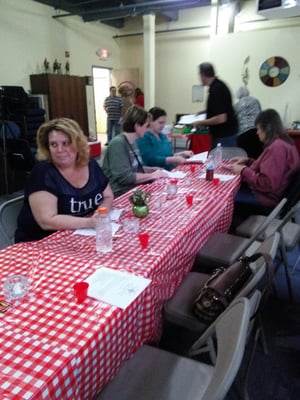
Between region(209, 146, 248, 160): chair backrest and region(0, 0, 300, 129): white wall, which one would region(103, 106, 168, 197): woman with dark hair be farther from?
region(0, 0, 300, 129): white wall

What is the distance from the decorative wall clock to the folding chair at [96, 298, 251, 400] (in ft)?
20.9

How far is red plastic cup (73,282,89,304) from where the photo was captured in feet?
3.33

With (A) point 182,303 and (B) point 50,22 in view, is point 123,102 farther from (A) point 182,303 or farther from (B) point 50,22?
(A) point 182,303

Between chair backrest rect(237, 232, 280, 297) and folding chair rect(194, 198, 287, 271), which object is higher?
chair backrest rect(237, 232, 280, 297)

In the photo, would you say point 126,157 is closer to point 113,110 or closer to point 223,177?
point 223,177

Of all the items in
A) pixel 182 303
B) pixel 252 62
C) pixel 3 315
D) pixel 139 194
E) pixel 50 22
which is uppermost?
pixel 50 22

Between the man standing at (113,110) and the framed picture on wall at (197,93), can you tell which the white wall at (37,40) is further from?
the framed picture on wall at (197,93)

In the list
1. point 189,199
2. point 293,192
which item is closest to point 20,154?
point 189,199

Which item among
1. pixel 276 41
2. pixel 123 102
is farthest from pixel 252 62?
pixel 123 102

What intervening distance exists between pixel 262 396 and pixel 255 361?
0.20 metres

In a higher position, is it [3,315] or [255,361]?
[3,315]

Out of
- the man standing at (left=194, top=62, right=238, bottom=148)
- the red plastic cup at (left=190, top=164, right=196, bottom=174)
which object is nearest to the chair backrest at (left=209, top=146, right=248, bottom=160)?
the man standing at (left=194, top=62, right=238, bottom=148)

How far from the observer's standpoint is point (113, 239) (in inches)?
57.2

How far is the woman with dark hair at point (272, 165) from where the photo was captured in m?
2.31
